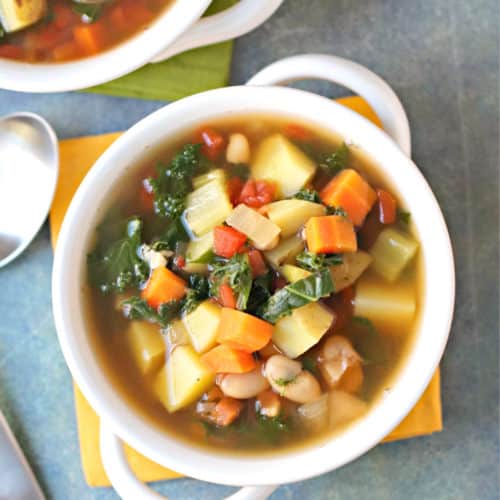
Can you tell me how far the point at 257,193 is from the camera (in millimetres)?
1479

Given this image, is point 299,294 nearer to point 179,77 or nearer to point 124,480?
point 124,480

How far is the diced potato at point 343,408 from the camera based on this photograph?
1.50m

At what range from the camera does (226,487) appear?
1.82 meters

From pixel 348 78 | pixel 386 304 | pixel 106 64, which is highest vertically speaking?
pixel 106 64

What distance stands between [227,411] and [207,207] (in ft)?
1.36

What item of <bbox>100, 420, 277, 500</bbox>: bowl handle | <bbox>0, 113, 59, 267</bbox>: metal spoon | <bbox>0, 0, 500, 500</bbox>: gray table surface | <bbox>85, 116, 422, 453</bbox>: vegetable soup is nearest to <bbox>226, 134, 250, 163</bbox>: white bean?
<bbox>85, 116, 422, 453</bbox>: vegetable soup

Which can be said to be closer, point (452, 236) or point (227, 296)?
point (227, 296)

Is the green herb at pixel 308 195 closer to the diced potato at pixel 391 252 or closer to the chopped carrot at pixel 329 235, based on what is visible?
the chopped carrot at pixel 329 235

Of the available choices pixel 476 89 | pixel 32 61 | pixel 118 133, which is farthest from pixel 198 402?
pixel 476 89

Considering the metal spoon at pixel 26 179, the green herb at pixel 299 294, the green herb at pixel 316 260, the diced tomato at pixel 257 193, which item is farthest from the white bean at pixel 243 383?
the metal spoon at pixel 26 179

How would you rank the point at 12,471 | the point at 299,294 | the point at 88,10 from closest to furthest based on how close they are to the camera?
1. the point at 299,294
2. the point at 88,10
3. the point at 12,471

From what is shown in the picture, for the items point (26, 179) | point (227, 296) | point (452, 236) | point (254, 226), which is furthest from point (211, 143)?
point (452, 236)

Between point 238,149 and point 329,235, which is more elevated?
point 238,149

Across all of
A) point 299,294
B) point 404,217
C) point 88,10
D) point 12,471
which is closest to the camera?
point 299,294
